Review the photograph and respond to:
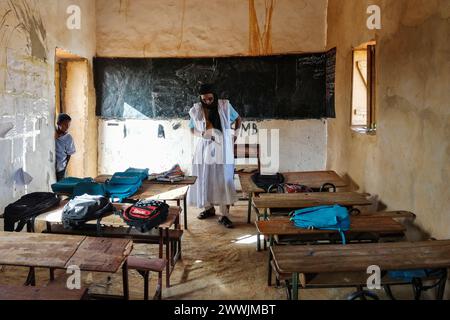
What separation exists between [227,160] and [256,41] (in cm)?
220

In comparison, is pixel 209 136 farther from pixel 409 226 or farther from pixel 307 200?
pixel 409 226

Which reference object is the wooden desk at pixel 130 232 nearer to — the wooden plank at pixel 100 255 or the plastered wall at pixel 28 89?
the wooden plank at pixel 100 255

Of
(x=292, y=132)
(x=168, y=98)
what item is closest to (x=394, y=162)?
(x=292, y=132)

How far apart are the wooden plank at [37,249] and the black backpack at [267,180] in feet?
7.48

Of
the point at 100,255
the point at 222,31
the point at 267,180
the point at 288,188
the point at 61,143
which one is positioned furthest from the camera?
the point at 222,31

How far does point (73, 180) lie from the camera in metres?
3.70

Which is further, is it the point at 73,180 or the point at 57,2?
the point at 57,2

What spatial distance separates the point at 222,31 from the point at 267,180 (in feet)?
8.59

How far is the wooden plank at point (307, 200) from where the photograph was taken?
3.34 metres

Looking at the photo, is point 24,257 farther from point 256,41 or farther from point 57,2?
point 256,41

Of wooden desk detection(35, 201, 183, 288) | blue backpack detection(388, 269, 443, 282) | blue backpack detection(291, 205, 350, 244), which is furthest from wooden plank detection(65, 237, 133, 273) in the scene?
blue backpack detection(388, 269, 443, 282)

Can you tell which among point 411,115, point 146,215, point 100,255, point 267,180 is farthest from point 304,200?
point 100,255

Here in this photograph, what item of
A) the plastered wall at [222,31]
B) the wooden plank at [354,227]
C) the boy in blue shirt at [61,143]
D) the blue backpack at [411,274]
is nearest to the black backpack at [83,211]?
the wooden plank at [354,227]

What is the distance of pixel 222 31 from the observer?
5.89 m
